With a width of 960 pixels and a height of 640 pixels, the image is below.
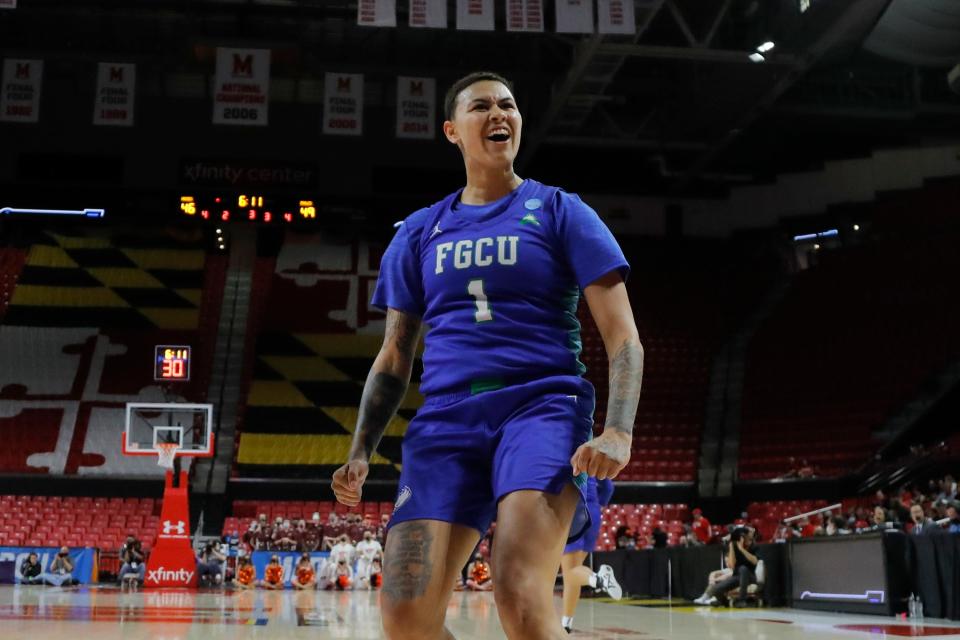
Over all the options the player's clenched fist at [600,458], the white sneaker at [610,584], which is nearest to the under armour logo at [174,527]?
the white sneaker at [610,584]

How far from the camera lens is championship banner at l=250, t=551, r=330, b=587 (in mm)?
20109

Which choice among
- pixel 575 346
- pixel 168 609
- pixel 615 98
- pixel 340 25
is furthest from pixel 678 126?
pixel 575 346

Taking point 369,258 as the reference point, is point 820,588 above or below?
below

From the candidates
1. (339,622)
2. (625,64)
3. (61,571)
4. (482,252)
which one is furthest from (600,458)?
(625,64)

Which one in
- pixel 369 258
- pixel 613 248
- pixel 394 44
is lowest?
pixel 613 248

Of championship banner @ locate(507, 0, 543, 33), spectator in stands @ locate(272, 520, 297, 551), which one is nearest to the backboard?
spectator in stands @ locate(272, 520, 297, 551)

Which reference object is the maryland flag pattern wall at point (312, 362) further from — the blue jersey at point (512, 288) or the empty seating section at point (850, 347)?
the blue jersey at point (512, 288)

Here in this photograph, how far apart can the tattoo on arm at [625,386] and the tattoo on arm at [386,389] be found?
0.68 meters

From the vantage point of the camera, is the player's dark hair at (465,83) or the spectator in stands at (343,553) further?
the spectator in stands at (343,553)

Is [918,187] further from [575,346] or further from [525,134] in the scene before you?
[575,346]

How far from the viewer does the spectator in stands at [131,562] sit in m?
19.3

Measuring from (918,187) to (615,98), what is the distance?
926cm

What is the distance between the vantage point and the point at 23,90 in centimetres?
2230

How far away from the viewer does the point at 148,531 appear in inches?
891
